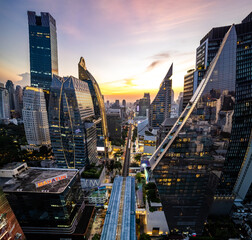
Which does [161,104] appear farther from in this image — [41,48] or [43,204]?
[41,48]

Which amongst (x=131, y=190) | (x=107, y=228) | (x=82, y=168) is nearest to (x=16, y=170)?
(x=82, y=168)

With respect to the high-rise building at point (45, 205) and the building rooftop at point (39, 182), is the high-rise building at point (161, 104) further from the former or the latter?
the high-rise building at point (45, 205)

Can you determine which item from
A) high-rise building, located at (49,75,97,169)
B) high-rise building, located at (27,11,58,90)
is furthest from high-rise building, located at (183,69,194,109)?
high-rise building, located at (27,11,58,90)

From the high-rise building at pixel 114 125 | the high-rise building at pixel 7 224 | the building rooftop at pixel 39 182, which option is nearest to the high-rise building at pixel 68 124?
the building rooftop at pixel 39 182

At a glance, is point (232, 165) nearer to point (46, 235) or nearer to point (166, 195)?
point (166, 195)

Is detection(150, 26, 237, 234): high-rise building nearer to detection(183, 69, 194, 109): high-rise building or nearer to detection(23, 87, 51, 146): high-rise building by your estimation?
→ detection(183, 69, 194, 109): high-rise building

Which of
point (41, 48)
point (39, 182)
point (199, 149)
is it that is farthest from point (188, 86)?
point (41, 48)
